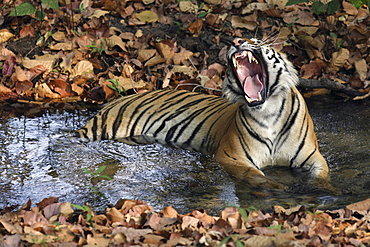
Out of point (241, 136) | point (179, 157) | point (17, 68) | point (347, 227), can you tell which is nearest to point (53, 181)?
point (179, 157)

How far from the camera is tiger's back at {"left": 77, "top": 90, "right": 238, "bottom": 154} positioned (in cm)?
517

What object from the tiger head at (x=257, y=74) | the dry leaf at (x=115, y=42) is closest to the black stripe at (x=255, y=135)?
the tiger head at (x=257, y=74)

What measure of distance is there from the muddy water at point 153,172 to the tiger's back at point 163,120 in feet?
0.71

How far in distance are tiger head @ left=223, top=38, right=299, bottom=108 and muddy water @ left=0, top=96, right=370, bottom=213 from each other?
2.06 ft

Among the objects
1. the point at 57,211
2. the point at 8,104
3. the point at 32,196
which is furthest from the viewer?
the point at 8,104

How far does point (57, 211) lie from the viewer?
3.33 m

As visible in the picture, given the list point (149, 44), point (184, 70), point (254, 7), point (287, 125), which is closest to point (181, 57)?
point (184, 70)

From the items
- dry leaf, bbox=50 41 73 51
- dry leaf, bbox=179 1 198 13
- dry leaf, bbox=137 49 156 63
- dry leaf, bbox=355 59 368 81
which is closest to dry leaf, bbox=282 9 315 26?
dry leaf, bbox=355 59 368 81

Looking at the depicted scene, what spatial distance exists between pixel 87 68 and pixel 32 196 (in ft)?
11.7

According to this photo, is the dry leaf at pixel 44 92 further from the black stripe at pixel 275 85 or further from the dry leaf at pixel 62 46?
the black stripe at pixel 275 85

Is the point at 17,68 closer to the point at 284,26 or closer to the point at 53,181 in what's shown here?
the point at 53,181

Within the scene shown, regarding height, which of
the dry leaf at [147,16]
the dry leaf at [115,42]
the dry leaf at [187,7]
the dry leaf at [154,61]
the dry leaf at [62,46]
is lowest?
the dry leaf at [154,61]

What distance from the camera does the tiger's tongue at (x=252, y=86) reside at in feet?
14.2

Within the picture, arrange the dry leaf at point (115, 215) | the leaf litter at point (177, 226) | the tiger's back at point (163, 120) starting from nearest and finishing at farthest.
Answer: the leaf litter at point (177, 226) → the dry leaf at point (115, 215) → the tiger's back at point (163, 120)
